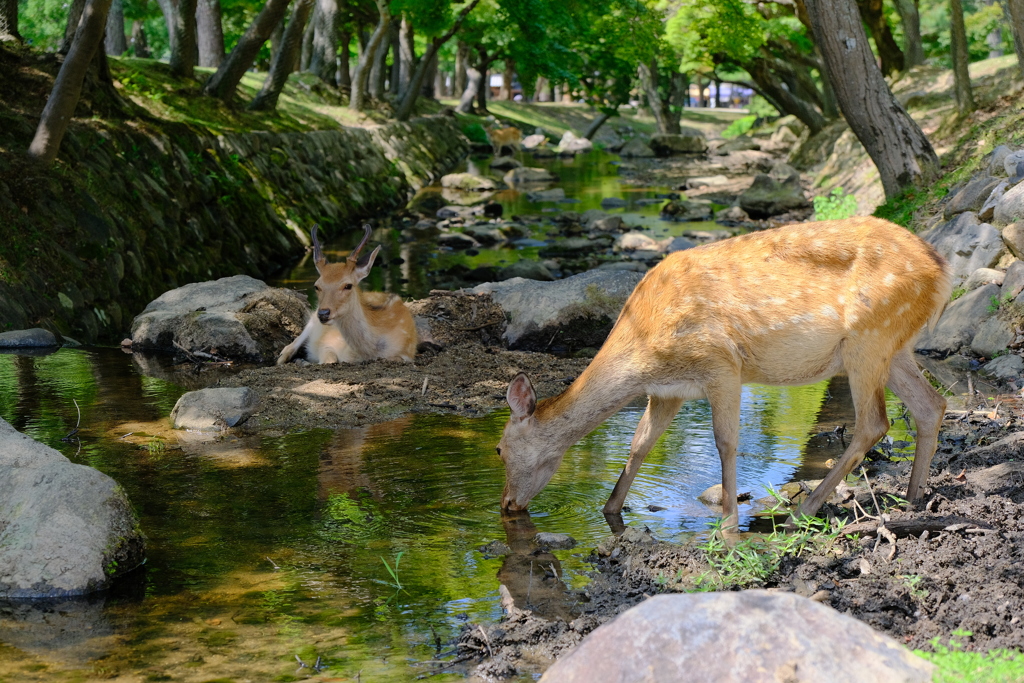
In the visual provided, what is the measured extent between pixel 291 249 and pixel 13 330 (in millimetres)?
6967

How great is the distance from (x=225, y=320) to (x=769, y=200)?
48.6ft

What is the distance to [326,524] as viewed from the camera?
615 cm

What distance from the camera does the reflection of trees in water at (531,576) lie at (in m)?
5.01

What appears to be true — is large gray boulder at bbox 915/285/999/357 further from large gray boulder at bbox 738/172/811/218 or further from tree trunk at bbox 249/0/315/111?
tree trunk at bbox 249/0/315/111

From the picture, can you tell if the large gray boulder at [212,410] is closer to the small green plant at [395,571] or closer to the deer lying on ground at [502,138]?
the small green plant at [395,571]

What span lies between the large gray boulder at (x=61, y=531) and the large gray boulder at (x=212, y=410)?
263 cm

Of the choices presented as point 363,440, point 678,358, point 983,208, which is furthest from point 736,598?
point 983,208

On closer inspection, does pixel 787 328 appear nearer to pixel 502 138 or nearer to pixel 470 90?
pixel 502 138

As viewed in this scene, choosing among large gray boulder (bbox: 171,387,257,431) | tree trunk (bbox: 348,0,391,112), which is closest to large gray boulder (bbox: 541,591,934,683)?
large gray boulder (bbox: 171,387,257,431)

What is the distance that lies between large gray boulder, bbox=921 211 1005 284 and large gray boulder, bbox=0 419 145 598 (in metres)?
8.22

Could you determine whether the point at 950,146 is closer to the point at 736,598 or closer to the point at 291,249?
the point at 291,249

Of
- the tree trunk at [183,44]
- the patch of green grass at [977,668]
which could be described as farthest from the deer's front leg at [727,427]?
the tree trunk at [183,44]

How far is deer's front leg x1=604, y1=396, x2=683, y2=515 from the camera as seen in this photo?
635 cm

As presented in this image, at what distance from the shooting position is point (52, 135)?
39.6 ft
